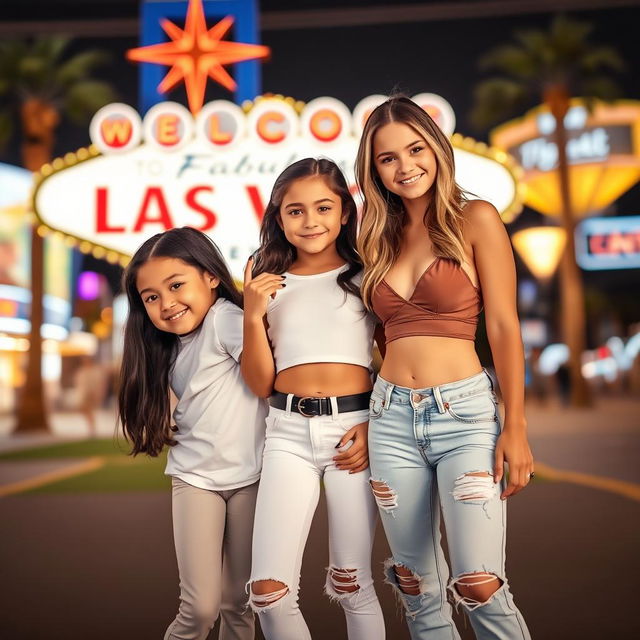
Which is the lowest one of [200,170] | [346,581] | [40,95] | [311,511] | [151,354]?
[346,581]

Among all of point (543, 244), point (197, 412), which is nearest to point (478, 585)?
point (197, 412)

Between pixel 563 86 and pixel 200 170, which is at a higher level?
pixel 563 86

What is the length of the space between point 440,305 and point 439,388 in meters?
0.27

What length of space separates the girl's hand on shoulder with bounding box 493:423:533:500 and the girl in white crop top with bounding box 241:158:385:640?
0.46m

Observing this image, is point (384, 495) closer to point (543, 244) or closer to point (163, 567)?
point (163, 567)

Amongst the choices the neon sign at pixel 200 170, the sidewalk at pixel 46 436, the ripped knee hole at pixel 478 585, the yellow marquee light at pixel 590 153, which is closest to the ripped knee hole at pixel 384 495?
the ripped knee hole at pixel 478 585

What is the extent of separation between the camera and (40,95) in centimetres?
1709

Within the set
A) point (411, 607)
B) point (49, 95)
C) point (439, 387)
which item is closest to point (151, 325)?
point (439, 387)

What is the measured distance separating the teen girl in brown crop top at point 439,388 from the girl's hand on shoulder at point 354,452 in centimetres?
6

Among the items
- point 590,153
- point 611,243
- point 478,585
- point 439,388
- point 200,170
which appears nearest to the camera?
point 478,585

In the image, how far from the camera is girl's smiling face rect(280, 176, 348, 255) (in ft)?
8.64

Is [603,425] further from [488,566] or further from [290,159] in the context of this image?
[488,566]

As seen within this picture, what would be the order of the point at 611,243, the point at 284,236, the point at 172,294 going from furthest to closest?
the point at 611,243 < the point at 284,236 < the point at 172,294

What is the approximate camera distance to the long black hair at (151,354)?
2799mm
